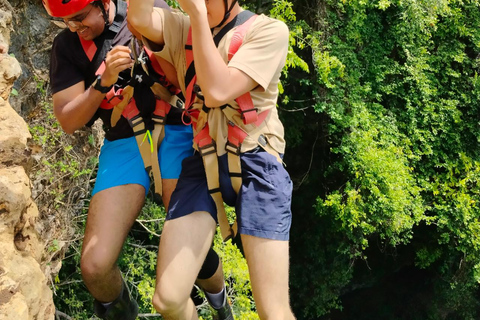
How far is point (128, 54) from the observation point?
2416 millimetres

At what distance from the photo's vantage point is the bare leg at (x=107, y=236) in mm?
2506

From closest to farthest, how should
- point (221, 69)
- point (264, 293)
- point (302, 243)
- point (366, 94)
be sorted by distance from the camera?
1. point (221, 69)
2. point (264, 293)
3. point (366, 94)
4. point (302, 243)

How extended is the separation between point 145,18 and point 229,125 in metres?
0.53

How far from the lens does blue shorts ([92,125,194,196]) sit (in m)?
2.68

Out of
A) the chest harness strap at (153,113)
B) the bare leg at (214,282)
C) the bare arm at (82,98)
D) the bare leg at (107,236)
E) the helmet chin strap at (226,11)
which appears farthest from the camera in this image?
the bare leg at (214,282)

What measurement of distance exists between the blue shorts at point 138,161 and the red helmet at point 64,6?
0.64 m

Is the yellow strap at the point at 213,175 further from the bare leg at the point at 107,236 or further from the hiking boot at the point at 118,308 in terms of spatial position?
the hiking boot at the point at 118,308

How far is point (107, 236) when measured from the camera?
8.30ft

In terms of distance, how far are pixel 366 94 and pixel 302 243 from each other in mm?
3267

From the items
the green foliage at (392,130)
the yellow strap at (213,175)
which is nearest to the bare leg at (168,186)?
the yellow strap at (213,175)

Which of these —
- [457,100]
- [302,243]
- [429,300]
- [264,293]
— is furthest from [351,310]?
[264,293]

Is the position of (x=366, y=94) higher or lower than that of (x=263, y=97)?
lower

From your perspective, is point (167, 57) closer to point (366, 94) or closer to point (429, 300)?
point (366, 94)

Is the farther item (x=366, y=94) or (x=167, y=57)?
(x=366, y=94)
